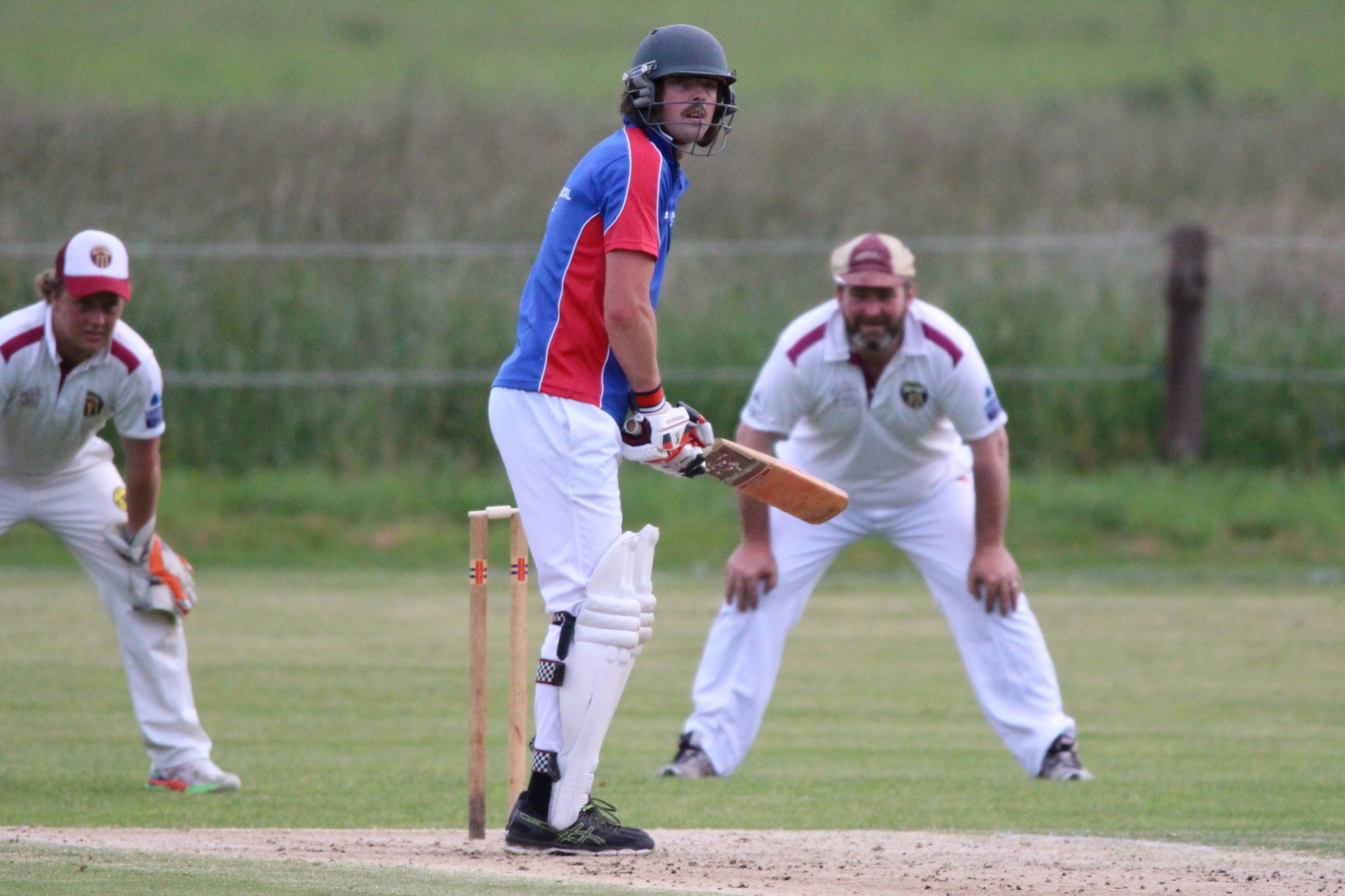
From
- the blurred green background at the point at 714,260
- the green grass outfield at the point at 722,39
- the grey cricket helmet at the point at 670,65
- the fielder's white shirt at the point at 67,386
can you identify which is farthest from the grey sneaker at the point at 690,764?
the green grass outfield at the point at 722,39

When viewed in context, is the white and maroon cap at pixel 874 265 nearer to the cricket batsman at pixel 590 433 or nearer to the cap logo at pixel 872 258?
the cap logo at pixel 872 258

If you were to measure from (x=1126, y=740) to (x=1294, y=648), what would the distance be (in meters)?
2.61

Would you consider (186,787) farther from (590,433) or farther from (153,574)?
A: (590,433)

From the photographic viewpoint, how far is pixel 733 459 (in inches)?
223

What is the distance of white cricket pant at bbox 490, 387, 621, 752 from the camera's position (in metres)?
5.35

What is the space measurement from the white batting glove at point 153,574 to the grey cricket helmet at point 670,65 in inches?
112

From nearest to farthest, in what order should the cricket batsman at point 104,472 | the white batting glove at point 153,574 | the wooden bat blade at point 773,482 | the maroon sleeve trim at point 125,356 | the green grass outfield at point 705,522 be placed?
the wooden bat blade at point 773,482 < the cricket batsman at point 104,472 < the maroon sleeve trim at point 125,356 < the white batting glove at point 153,574 < the green grass outfield at point 705,522

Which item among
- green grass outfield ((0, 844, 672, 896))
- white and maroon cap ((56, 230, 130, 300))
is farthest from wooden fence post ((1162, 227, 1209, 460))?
green grass outfield ((0, 844, 672, 896))

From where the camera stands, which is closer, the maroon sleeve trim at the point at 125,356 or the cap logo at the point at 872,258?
the maroon sleeve trim at the point at 125,356

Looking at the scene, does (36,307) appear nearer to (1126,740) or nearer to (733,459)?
(733,459)

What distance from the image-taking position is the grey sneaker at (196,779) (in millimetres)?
7168

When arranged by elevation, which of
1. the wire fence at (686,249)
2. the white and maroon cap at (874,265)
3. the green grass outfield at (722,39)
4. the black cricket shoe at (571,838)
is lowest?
the black cricket shoe at (571,838)

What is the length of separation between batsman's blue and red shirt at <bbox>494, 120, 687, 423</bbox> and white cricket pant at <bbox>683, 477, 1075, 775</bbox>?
2341 mm

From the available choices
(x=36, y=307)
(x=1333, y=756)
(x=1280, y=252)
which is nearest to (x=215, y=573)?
(x=36, y=307)
